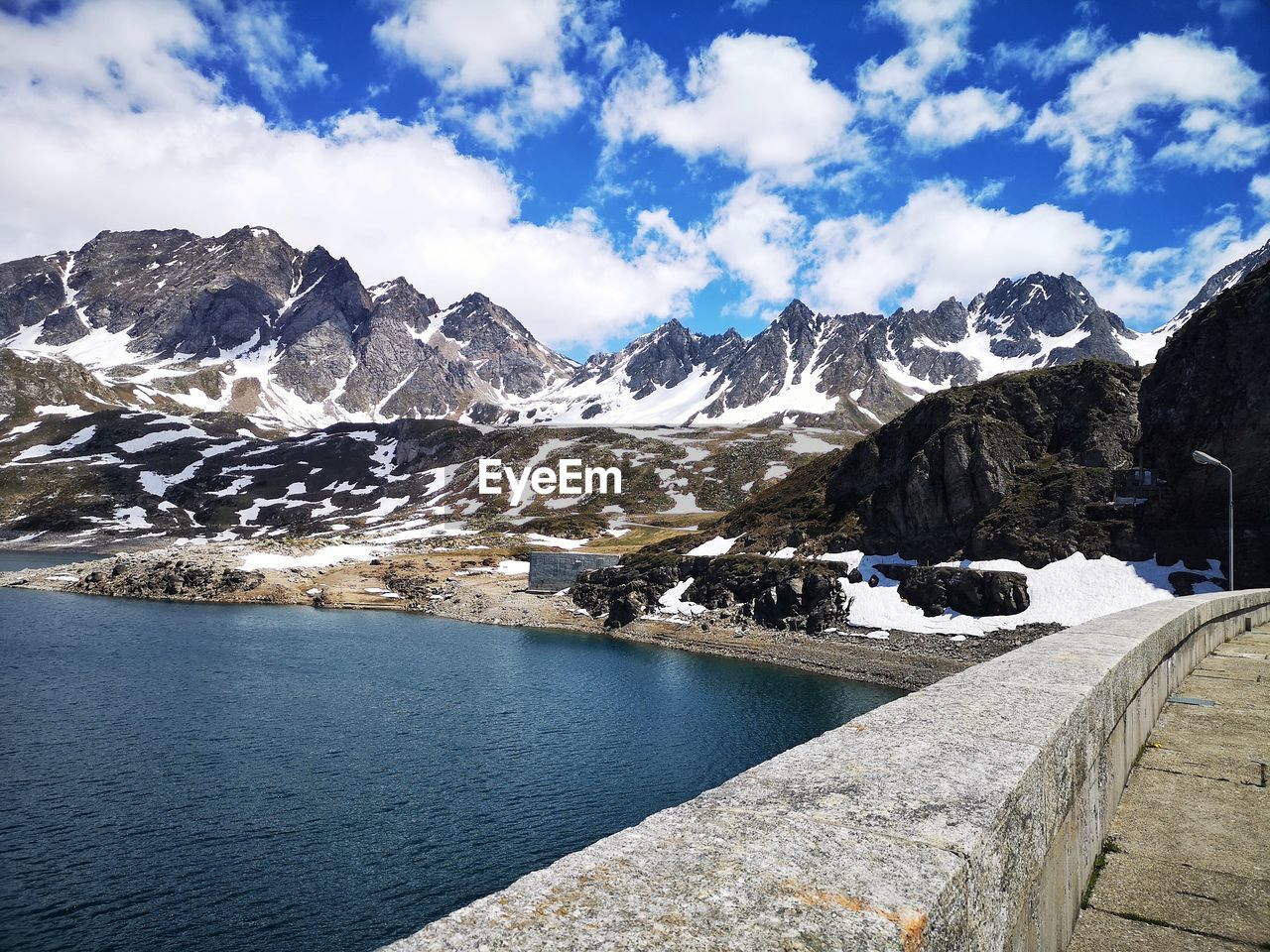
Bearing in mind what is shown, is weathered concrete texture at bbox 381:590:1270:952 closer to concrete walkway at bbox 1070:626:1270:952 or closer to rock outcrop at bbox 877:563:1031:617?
concrete walkway at bbox 1070:626:1270:952

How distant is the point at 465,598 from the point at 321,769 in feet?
225

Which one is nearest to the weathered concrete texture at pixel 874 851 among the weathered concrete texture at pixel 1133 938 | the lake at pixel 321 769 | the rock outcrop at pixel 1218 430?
the weathered concrete texture at pixel 1133 938

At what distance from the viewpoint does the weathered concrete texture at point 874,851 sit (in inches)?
106

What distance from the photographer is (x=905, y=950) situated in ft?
8.36

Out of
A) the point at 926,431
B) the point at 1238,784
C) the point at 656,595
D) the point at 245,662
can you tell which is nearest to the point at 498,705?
the point at 245,662

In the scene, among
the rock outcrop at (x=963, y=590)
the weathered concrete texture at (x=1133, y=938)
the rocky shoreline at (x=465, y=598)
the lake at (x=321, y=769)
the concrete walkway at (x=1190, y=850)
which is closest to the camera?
the weathered concrete texture at (x=1133, y=938)

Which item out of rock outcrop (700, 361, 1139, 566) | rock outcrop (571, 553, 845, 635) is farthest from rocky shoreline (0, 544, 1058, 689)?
rock outcrop (700, 361, 1139, 566)

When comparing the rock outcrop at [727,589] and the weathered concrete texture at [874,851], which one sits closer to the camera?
the weathered concrete texture at [874,851]

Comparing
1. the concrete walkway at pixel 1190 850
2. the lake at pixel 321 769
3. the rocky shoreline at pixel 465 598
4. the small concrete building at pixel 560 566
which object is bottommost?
the lake at pixel 321 769

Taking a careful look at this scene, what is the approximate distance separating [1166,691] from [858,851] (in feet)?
32.9

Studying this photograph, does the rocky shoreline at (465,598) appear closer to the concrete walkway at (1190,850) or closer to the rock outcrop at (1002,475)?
the rock outcrop at (1002,475)

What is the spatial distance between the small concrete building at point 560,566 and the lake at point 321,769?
3309 cm

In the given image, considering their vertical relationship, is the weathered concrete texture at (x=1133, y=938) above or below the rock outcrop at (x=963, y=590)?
above

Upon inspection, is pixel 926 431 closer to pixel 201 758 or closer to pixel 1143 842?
pixel 201 758
